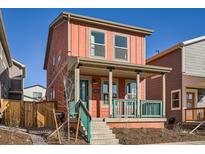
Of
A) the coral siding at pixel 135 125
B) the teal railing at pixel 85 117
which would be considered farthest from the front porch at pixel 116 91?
the teal railing at pixel 85 117

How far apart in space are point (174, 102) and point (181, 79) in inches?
76.9

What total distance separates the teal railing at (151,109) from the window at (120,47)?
3.37m

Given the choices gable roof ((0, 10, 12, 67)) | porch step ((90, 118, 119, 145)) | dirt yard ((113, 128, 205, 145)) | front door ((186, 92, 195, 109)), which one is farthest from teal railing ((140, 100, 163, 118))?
gable roof ((0, 10, 12, 67))

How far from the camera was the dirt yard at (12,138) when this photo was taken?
31.5 ft

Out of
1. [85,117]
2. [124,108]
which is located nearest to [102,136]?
[85,117]

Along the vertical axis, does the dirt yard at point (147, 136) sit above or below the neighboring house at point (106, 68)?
below

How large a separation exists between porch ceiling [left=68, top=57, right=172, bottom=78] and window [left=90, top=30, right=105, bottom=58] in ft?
4.07

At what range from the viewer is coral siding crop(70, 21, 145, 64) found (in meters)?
15.5

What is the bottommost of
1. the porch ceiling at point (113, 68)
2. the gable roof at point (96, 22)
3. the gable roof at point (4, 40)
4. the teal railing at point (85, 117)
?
the teal railing at point (85, 117)

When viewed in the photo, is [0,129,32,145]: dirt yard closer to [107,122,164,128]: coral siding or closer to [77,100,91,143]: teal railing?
[77,100,91,143]: teal railing

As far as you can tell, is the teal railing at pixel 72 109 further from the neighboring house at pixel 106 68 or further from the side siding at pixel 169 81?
the side siding at pixel 169 81

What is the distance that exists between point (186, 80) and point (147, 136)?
8276mm

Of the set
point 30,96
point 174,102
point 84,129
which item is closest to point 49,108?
point 84,129
